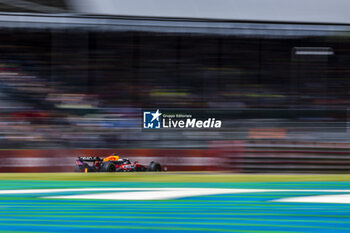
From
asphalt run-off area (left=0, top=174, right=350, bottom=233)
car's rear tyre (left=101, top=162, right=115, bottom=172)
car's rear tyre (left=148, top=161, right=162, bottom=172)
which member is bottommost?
car's rear tyre (left=148, top=161, right=162, bottom=172)

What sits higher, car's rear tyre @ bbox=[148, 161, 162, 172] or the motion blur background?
the motion blur background

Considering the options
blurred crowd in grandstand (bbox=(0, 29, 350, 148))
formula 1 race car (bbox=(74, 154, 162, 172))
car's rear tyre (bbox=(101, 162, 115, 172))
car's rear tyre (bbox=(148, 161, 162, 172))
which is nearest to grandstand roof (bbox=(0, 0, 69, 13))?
blurred crowd in grandstand (bbox=(0, 29, 350, 148))

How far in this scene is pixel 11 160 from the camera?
7109 millimetres

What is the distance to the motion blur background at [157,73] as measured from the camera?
7.38 metres

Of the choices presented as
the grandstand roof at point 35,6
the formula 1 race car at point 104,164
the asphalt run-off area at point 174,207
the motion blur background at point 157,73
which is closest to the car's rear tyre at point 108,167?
the formula 1 race car at point 104,164

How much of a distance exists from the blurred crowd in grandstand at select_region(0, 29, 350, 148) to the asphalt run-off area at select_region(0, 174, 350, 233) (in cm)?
329

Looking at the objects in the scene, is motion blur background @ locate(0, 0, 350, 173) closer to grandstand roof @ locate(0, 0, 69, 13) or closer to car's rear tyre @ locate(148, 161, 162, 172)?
grandstand roof @ locate(0, 0, 69, 13)

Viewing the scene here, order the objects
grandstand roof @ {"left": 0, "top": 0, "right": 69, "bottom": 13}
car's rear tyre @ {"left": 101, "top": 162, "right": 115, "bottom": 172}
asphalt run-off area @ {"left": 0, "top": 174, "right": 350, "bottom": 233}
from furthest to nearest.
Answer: grandstand roof @ {"left": 0, "top": 0, "right": 69, "bottom": 13} < car's rear tyre @ {"left": 101, "top": 162, "right": 115, "bottom": 172} < asphalt run-off area @ {"left": 0, "top": 174, "right": 350, "bottom": 233}

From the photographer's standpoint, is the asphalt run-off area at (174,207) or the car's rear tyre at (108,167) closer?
the asphalt run-off area at (174,207)

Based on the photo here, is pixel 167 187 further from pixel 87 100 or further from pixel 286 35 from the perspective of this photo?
pixel 286 35

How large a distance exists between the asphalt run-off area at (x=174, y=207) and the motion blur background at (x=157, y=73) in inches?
126

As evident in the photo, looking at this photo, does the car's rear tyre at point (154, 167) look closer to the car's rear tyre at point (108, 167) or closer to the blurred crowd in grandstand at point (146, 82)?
the blurred crowd in grandstand at point (146, 82)

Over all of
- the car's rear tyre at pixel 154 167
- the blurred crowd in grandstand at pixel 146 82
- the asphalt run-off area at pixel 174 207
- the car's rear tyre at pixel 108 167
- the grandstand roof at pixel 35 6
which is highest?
the grandstand roof at pixel 35 6

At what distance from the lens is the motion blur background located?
7.38 meters
